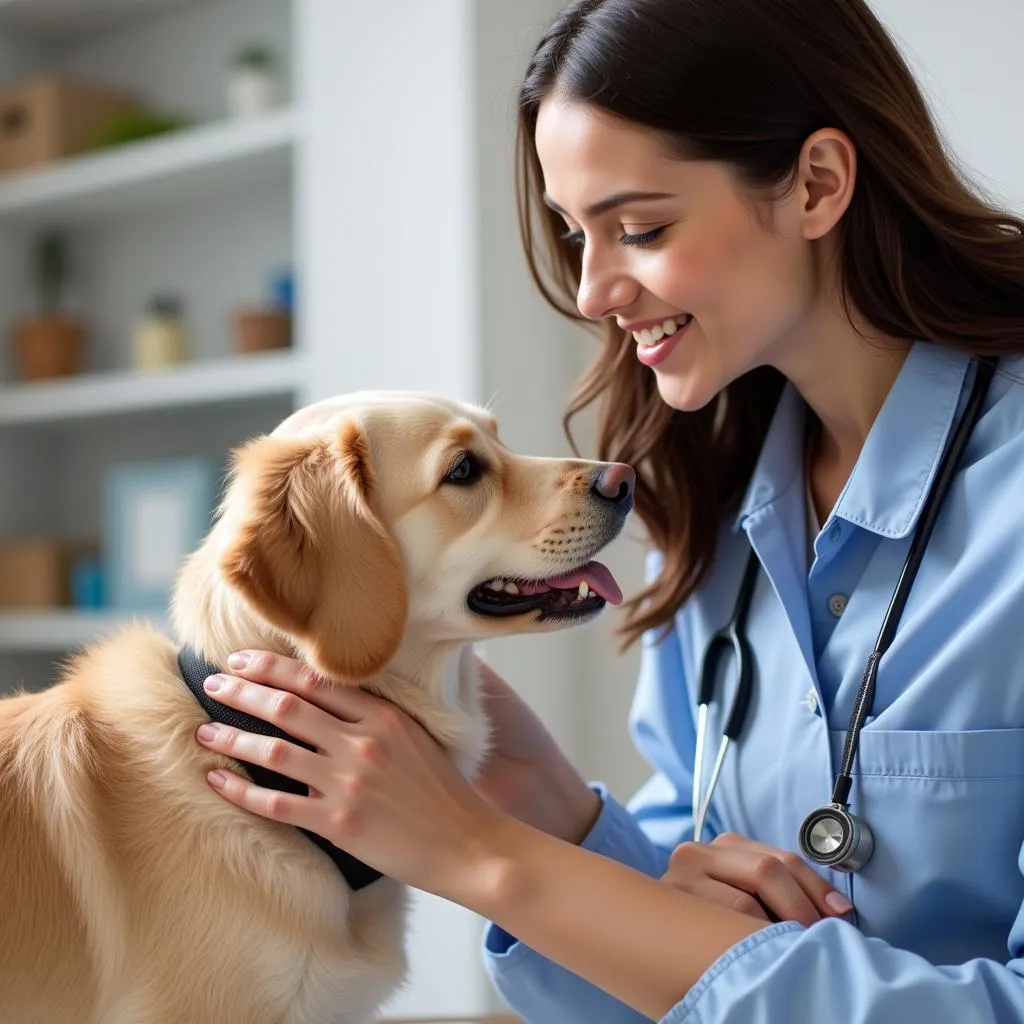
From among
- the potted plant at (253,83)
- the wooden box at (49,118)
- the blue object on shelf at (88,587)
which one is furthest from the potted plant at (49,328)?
the potted plant at (253,83)

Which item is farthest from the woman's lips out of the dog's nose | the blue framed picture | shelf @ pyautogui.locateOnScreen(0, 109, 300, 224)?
the blue framed picture

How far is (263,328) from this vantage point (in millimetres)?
3049

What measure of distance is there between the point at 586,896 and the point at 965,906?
392mm

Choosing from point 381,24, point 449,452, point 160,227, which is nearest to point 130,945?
point 449,452

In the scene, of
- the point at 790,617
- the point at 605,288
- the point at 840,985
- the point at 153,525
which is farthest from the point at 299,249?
the point at 840,985

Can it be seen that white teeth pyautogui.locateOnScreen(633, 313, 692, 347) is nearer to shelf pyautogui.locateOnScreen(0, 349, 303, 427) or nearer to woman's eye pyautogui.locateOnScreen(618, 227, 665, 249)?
woman's eye pyautogui.locateOnScreen(618, 227, 665, 249)

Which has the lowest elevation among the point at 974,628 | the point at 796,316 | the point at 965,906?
the point at 965,906

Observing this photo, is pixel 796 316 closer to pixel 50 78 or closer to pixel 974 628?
pixel 974 628

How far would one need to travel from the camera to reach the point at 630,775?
105 inches

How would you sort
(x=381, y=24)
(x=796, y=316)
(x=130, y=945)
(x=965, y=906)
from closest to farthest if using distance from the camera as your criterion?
1. (x=130, y=945)
2. (x=965, y=906)
3. (x=796, y=316)
4. (x=381, y=24)

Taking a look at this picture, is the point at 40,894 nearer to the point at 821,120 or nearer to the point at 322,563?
the point at 322,563

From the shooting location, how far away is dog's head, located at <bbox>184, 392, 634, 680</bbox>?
Result: 1.10m

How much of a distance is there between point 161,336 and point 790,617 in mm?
2368

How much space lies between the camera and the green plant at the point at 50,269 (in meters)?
3.58
